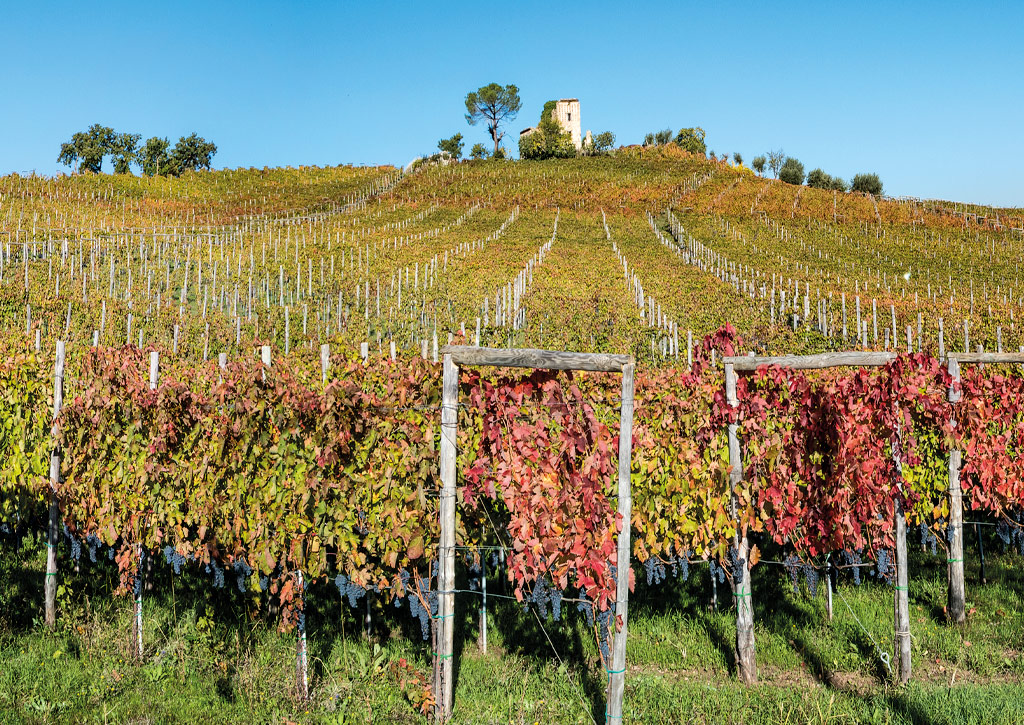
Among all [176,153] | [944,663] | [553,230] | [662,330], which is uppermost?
[176,153]

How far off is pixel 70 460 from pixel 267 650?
2.61 meters

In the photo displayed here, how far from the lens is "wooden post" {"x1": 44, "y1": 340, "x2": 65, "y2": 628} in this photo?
5863mm

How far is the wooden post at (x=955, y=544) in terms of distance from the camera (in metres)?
6.29

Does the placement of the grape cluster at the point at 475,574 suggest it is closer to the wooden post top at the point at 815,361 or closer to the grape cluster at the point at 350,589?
the grape cluster at the point at 350,589

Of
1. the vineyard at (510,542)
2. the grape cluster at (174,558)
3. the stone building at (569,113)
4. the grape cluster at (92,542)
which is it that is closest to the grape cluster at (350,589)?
the vineyard at (510,542)

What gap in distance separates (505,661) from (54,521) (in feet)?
14.0

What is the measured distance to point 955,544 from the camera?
253 inches

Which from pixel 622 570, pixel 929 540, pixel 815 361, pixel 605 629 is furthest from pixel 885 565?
pixel 622 570

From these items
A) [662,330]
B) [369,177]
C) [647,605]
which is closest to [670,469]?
[647,605]

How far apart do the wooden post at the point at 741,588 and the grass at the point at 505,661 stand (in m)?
0.15

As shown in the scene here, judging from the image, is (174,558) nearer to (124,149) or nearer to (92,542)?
(92,542)

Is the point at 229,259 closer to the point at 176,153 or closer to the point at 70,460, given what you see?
the point at 70,460

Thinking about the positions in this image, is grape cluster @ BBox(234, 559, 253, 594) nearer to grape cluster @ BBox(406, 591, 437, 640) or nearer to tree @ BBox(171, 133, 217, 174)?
grape cluster @ BBox(406, 591, 437, 640)

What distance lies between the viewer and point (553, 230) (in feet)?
153
